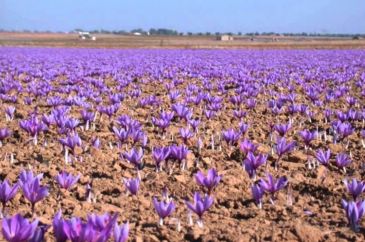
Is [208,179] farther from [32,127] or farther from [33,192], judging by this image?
[32,127]

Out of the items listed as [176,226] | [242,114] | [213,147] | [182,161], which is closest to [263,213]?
[176,226]

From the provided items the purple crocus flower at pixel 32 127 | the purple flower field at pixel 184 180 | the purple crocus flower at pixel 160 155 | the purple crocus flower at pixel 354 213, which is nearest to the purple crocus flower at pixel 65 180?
the purple flower field at pixel 184 180

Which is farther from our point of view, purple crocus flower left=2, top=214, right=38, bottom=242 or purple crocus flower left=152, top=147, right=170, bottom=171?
purple crocus flower left=152, top=147, right=170, bottom=171

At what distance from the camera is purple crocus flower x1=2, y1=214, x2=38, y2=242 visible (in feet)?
7.93

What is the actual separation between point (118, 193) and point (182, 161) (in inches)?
38.3

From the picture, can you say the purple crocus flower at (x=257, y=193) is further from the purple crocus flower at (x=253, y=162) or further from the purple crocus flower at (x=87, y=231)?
the purple crocus flower at (x=87, y=231)

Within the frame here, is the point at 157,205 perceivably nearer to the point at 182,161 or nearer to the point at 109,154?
the point at 182,161

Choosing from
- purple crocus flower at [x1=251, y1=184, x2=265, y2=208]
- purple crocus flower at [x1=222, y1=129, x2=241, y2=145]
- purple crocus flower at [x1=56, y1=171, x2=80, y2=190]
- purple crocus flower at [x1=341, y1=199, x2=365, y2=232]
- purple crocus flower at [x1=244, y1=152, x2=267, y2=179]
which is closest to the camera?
purple crocus flower at [x1=341, y1=199, x2=365, y2=232]

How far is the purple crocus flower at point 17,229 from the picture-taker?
2416 mm

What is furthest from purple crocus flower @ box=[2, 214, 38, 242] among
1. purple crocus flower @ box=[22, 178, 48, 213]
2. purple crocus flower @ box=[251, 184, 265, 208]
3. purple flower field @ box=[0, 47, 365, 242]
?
purple crocus flower @ box=[251, 184, 265, 208]

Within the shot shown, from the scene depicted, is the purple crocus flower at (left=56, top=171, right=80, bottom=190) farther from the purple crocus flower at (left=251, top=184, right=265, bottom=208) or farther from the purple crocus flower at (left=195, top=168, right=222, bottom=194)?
the purple crocus flower at (left=251, top=184, right=265, bottom=208)

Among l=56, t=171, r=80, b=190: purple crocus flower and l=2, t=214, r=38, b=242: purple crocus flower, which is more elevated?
l=2, t=214, r=38, b=242: purple crocus flower

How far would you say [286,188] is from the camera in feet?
14.1

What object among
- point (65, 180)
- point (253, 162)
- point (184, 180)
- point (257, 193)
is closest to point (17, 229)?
point (65, 180)
